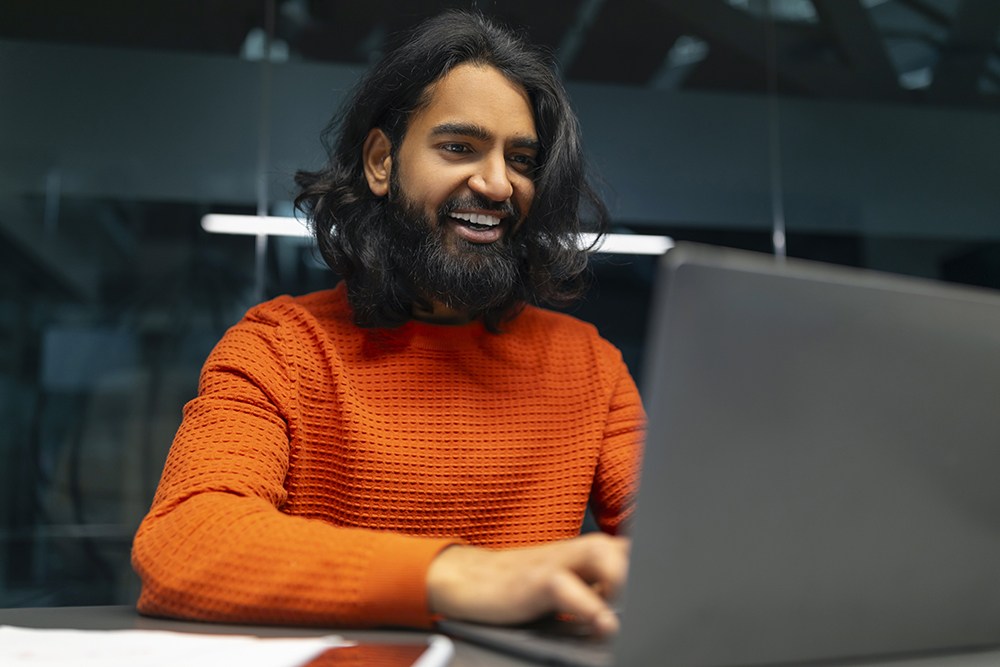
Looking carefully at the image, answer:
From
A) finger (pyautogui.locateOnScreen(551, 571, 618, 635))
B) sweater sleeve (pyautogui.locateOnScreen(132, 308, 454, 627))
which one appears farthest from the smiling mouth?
finger (pyautogui.locateOnScreen(551, 571, 618, 635))

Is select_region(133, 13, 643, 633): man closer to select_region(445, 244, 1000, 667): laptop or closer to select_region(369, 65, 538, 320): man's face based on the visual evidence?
select_region(369, 65, 538, 320): man's face

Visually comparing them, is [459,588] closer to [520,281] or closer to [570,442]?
[570,442]

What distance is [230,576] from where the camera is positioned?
2.31 ft

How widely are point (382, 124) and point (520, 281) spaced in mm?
322

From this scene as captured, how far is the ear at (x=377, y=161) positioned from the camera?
1385mm

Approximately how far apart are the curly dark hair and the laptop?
0.83 metres

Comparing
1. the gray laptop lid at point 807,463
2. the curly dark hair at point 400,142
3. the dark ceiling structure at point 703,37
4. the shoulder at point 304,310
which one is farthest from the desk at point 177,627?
the dark ceiling structure at point 703,37

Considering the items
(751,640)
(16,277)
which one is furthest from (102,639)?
(16,277)

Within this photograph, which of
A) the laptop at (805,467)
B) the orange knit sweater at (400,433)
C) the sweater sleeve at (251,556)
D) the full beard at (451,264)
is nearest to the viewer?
the laptop at (805,467)

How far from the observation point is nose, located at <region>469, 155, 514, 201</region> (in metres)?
1.26

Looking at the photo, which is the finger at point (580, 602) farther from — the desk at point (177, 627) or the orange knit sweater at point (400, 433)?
the orange knit sweater at point (400, 433)

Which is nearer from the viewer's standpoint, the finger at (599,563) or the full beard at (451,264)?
the finger at (599,563)

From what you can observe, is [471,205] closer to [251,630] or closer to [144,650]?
[251,630]

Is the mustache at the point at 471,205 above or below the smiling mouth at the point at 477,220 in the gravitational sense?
above
